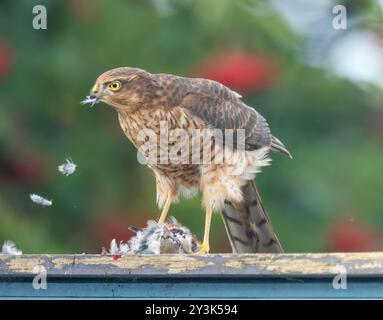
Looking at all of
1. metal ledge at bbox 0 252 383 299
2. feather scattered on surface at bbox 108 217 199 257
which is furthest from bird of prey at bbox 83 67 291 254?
metal ledge at bbox 0 252 383 299

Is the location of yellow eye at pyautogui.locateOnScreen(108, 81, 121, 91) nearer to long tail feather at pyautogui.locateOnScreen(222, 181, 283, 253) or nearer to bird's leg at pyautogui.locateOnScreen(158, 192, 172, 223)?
bird's leg at pyautogui.locateOnScreen(158, 192, 172, 223)

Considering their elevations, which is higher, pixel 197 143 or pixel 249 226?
pixel 197 143

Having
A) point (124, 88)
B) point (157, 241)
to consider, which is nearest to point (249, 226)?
point (124, 88)

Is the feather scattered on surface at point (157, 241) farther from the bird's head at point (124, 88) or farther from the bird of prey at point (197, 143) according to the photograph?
the bird's head at point (124, 88)

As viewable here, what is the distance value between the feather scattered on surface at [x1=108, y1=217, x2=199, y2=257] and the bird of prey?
428 mm

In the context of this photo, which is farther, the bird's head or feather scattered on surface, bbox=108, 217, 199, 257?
the bird's head

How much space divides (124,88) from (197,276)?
1397 mm

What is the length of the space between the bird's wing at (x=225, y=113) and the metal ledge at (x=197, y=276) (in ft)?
4.30

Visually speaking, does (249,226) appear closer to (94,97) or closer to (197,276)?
(94,97)

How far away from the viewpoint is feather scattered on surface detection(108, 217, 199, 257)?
403 cm

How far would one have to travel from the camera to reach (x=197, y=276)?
3.66 meters

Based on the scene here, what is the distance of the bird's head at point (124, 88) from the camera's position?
480 cm
